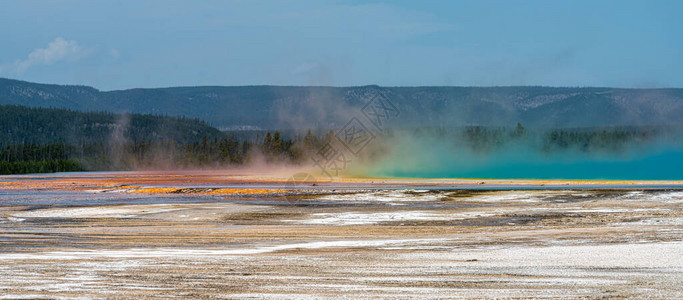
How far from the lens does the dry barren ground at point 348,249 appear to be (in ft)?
52.2

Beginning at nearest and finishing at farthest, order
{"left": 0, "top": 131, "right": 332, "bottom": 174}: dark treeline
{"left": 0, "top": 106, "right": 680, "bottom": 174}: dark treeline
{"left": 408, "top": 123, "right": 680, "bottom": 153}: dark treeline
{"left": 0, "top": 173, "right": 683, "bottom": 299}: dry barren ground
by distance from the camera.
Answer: {"left": 0, "top": 173, "right": 683, "bottom": 299}: dry barren ground
{"left": 408, "top": 123, "right": 680, "bottom": 153}: dark treeline
{"left": 0, "top": 106, "right": 680, "bottom": 174}: dark treeline
{"left": 0, "top": 131, "right": 332, "bottom": 174}: dark treeline

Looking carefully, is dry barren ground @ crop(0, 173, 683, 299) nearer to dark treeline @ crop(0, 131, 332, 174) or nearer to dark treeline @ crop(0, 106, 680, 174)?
dark treeline @ crop(0, 106, 680, 174)

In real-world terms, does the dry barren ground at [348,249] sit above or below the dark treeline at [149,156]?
below

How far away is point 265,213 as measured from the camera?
127 feet

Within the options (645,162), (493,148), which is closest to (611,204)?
(645,162)

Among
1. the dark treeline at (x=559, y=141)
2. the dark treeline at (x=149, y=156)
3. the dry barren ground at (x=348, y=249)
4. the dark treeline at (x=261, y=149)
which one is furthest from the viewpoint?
the dark treeline at (x=149, y=156)

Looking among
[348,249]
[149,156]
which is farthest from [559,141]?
[348,249]

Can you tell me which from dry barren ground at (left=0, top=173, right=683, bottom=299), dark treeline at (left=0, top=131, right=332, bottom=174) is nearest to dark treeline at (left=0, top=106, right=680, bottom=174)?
dark treeline at (left=0, top=131, right=332, bottom=174)

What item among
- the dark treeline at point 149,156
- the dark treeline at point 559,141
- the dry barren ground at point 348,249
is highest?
the dark treeline at point 559,141

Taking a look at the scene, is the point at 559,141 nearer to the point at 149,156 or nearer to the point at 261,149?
the point at 261,149

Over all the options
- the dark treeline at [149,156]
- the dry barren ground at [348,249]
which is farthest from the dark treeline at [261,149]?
the dry barren ground at [348,249]

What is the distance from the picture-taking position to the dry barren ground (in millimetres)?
15898

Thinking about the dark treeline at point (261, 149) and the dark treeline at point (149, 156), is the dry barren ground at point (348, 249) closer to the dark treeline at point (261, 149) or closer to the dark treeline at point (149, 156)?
the dark treeline at point (261, 149)

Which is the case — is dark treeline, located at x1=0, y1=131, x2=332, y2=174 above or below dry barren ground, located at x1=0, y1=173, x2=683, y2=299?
above
